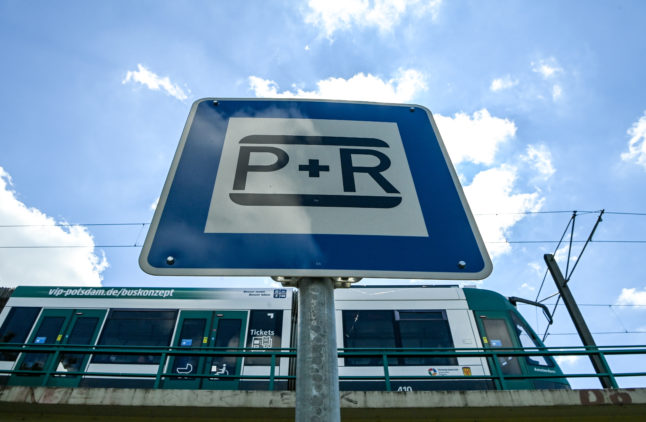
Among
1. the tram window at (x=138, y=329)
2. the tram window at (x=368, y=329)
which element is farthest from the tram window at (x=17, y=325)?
the tram window at (x=368, y=329)

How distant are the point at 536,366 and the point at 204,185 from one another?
8658 millimetres

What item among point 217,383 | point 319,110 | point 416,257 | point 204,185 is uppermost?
point 217,383

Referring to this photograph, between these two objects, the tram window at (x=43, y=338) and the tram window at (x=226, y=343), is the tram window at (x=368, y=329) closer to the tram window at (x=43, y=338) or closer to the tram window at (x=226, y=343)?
the tram window at (x=226, y=343)

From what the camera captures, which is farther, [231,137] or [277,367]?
[277,367]

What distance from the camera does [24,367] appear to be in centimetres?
831

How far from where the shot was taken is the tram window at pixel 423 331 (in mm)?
7977

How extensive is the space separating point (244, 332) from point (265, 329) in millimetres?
466

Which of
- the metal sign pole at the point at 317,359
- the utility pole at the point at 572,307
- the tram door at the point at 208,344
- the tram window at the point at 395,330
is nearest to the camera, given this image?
the metal sign pole at the point at 317,359

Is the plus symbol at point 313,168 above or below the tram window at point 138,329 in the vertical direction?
below

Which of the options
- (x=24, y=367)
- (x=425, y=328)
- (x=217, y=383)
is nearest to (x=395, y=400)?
(x=425, y=328)

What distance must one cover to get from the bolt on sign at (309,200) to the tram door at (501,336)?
7.21 meters

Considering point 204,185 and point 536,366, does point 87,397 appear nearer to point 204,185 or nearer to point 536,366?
point 204,185

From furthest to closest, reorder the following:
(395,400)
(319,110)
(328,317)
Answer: (395,400)
(319,110)
(328,317)

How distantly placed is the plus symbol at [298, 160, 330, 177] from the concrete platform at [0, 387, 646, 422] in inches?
182
